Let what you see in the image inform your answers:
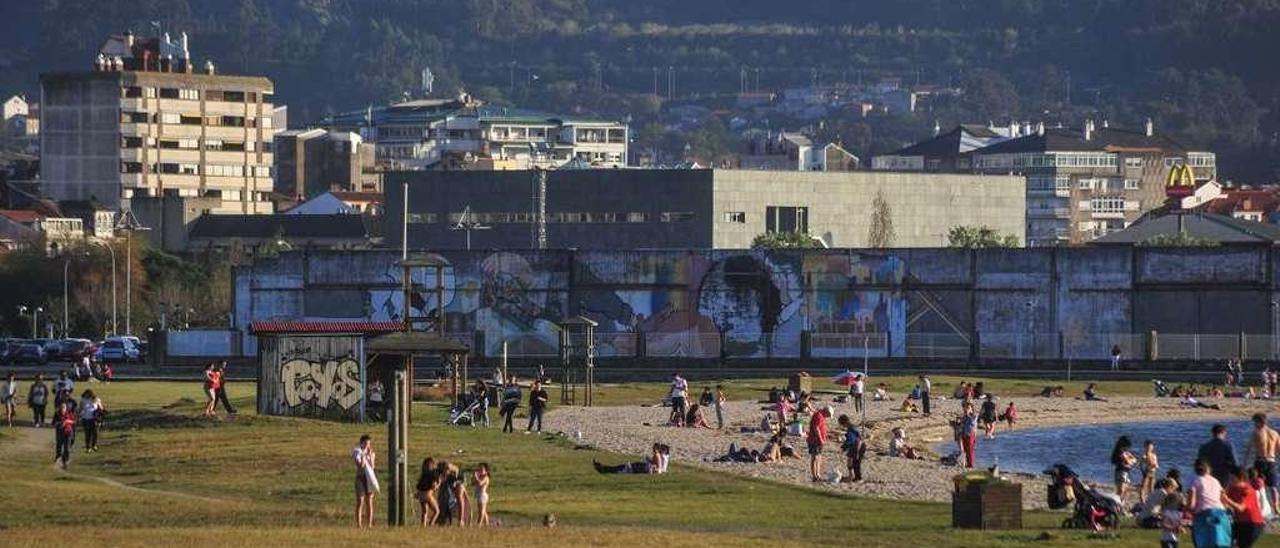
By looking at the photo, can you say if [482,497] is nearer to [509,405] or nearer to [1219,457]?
[1219,457]

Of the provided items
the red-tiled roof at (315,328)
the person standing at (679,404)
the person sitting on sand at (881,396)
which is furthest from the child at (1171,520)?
the person sitting on sand at (881,396)

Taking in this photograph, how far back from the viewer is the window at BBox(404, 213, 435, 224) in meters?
144

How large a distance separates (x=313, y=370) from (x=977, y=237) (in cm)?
8900

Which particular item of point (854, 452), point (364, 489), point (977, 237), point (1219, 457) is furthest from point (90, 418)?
point (977, 237)

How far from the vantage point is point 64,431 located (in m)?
59.0

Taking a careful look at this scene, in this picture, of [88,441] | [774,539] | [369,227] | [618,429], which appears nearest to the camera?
[774,539]

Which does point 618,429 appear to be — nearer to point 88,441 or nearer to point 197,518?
point 88,441

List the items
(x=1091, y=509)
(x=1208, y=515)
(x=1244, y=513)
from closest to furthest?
(x=1208, y=515), (x=1244, y=513), (x=1091, y=509)

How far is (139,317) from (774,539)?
316 ft

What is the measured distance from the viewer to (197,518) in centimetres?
4722

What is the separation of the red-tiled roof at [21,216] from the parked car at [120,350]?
66.8 metres

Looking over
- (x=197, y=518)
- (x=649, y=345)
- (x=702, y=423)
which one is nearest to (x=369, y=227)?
(x=649, y=345)

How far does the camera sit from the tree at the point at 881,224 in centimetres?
14925

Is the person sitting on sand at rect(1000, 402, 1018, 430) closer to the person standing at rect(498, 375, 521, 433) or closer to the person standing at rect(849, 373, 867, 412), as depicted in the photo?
the person standing at rect(849, 373, 867, 412)
